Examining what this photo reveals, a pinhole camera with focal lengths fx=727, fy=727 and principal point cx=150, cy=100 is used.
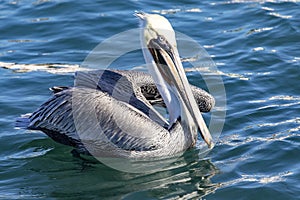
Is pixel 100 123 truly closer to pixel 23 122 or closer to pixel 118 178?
pixel 118 178

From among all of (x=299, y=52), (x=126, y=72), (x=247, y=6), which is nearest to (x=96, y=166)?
(x=126, y=72)

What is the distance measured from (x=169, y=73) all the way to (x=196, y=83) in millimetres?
2329

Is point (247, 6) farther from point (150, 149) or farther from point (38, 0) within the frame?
point (150, 149)

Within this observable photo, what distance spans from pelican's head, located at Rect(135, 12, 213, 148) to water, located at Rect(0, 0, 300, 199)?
1.49 ft

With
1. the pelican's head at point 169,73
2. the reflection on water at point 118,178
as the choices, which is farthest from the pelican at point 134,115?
the reflection on water at point 118,178

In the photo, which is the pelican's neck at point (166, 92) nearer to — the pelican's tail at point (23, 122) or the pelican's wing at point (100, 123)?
the pelican's wing at point (100, 123)

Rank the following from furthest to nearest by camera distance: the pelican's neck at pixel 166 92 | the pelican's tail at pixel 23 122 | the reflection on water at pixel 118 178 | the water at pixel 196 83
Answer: the pelican's tail at pixel 23 122 < the pelican's neck at pixel 166 92 < the water at pixel 196 83 < the reflection on water at pixel 118 178

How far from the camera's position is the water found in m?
6.84

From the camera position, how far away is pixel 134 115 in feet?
22.8

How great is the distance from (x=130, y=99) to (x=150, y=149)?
626 millimetres

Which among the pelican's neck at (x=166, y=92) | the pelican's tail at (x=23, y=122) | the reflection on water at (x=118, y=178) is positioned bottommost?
the reflection on water at (x=118, y=178)

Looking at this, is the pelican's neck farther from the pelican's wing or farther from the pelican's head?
the pelican's wing

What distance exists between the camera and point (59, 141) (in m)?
7.54

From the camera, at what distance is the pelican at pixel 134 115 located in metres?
6.97
